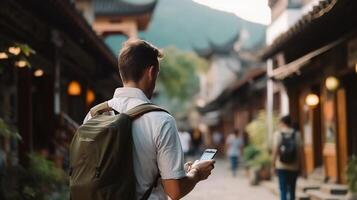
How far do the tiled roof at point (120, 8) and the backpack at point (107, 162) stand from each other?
1162 inches

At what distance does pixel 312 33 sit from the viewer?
1263 centimetres

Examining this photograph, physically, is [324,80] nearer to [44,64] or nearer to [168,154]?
[44,64]

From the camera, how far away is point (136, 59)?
2729 millimetres

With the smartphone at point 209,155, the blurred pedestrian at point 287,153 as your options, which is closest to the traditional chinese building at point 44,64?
the blurred pedestrian at point 287,153

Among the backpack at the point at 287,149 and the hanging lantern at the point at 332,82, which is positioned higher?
the hanging lantern at the point at 332,82

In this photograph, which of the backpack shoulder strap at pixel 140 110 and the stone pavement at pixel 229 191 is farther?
the stone pavement at pixel 229 191

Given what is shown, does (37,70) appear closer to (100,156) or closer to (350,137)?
(350,137)

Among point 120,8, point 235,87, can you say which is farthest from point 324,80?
point 120,8

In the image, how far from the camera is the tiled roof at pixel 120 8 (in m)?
32.9

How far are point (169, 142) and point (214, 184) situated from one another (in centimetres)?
1622

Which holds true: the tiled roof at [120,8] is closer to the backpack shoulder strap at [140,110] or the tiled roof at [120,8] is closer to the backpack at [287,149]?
the backpack at [287,149]

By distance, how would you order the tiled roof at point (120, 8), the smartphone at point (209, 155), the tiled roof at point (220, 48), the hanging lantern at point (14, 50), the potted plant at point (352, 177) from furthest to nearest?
the tiled roof at point (220, 48), the tiled roof at point (120, 8), the potted plant at point (352, 177), the hanging lantern at point (14, 50), the smartphone at point (209, 155)

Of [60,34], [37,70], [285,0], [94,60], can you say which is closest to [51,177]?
[37,70]

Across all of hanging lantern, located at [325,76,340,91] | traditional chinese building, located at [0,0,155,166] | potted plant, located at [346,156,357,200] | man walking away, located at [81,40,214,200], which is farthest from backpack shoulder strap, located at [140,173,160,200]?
hanging lantern, located at [325,76,340,91]
